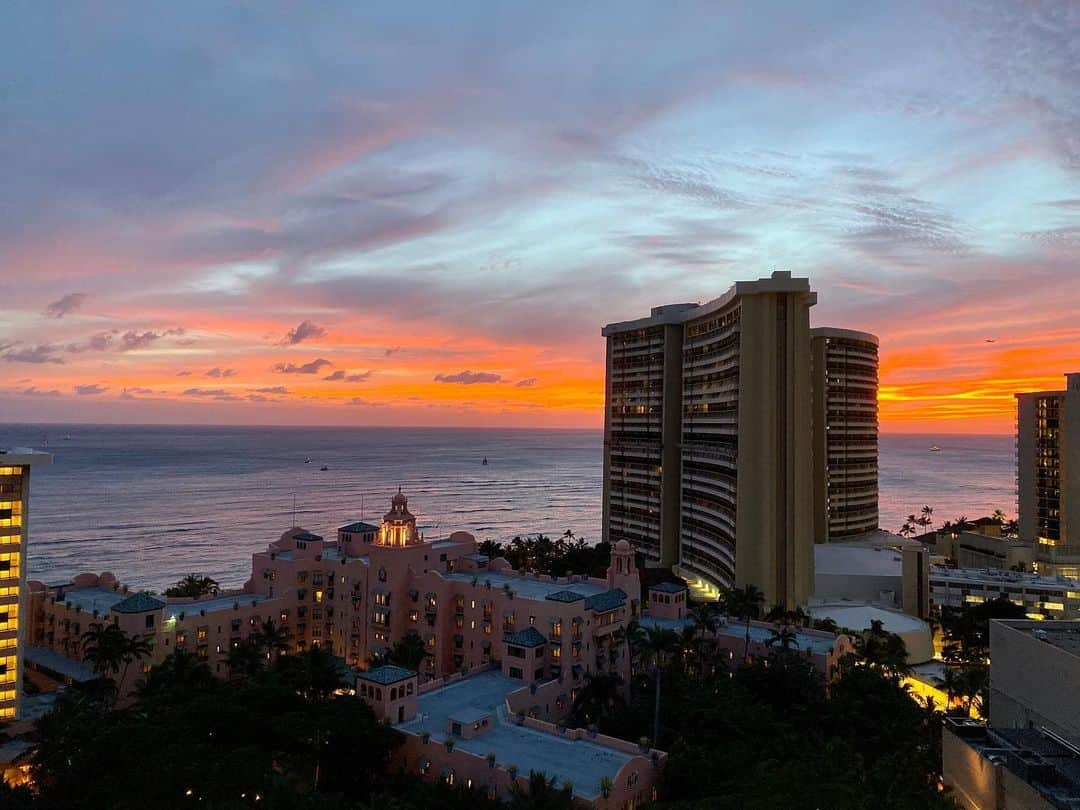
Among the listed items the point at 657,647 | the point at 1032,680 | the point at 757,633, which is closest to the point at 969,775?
the point at 1032,680

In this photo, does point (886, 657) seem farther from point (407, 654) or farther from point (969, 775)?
point (407, 654)

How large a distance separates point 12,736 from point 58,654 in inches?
676

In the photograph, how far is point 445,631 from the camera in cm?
7519

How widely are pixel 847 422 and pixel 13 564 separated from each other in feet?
465

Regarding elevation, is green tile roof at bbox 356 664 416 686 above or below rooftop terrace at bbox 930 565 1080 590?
above

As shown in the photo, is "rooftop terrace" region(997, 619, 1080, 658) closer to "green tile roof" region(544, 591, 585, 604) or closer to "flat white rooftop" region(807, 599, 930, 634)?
"green tile roof" region(544, 591, 585, 604)

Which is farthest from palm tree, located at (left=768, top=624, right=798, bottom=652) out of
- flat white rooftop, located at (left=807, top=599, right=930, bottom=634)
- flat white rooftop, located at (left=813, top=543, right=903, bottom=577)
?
flat white rooftop, located at (left=813, top=543, right=903, bottom=577)

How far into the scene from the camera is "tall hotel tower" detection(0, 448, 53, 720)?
64.7 meters

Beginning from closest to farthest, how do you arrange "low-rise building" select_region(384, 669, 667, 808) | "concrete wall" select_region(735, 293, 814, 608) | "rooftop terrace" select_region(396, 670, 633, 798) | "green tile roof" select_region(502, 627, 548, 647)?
"low-rise building" select_region(384, 669, 667, 808)
"rooftop terrace" select_region(396, 670, 633, 798)
"green tile roof" select_region(502, 627, 548, 647)
"concrete wall" select_region(735, 293, 814, 608)

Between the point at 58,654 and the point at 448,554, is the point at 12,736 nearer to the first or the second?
the point at 58,654

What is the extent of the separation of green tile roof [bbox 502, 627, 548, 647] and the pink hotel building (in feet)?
0.52

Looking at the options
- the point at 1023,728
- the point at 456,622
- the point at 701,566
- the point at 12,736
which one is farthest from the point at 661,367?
the point at 12,736

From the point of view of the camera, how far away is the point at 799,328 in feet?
305

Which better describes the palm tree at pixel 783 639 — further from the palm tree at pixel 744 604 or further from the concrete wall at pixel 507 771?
the concrete wall at pixel 507 771
